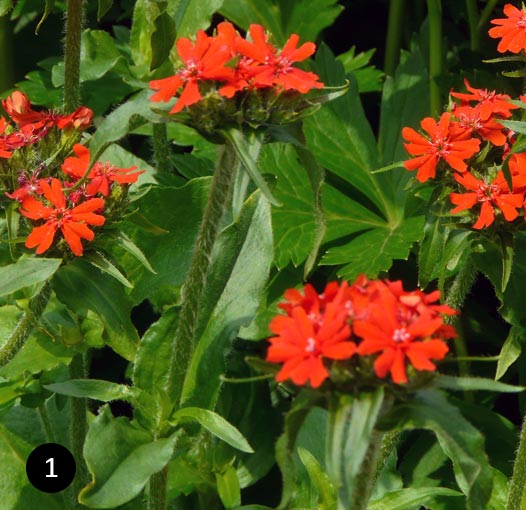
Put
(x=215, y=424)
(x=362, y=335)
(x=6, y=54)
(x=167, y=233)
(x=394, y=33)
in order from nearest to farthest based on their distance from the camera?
(x=362, y=335), (x=215, y=424), (x=167, y=233), (x=394, y=33), (x=6, y=54)

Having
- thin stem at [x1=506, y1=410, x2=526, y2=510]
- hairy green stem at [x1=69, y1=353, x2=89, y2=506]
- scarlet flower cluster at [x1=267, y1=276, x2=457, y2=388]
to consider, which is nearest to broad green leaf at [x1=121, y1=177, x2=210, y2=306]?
hairy green stem at [x1=69, y1=353, x2=89, y2=506]

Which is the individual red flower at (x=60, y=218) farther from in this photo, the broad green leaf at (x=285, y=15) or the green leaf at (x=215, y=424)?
the broad green leaf at (x=285, y=15)

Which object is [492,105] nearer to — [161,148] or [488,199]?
[488,199]

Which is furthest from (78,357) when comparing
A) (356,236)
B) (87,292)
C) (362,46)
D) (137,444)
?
(362,46)

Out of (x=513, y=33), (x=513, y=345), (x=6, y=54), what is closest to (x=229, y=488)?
(x=513, y=345)

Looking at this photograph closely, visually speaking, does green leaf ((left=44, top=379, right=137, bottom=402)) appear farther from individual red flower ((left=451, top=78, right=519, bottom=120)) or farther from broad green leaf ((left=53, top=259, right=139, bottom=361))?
individual red flower ((left=451, top=78, right=519, bottom=120))

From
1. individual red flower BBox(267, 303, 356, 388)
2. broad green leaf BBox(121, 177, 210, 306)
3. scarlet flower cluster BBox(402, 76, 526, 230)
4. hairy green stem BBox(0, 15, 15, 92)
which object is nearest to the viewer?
individual red flower BBox(267, 303, 356, 388)

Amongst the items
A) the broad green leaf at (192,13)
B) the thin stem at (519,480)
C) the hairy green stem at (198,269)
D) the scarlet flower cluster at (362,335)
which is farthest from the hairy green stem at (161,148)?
the scarlet flower cluster at (362,335)
